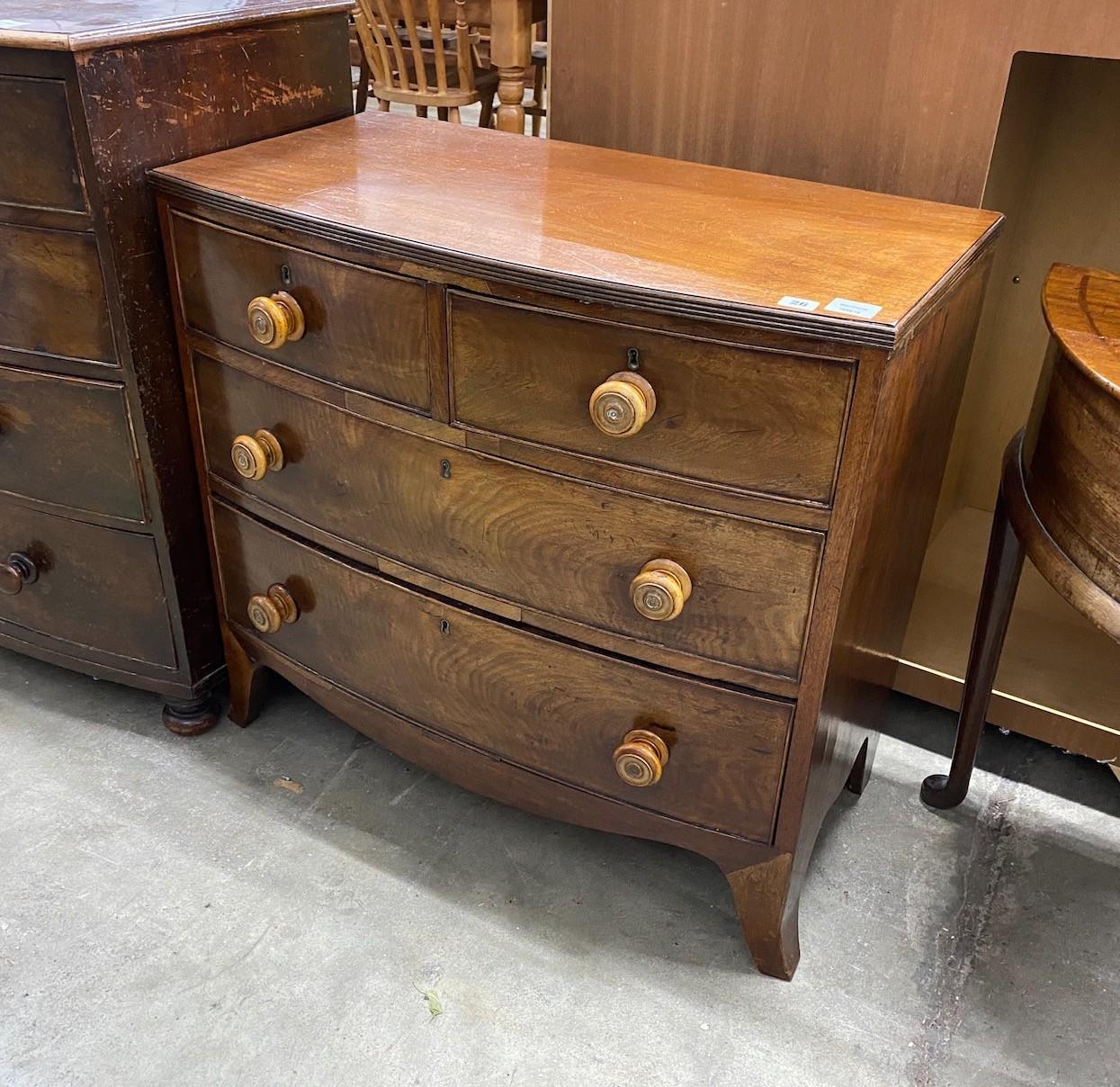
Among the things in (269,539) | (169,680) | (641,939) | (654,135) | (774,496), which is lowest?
(641,939)

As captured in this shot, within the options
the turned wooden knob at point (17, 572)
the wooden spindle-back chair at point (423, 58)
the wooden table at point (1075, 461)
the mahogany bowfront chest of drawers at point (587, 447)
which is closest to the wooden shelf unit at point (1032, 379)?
the mahogany bowfront chest of drawers at point (587, 447)

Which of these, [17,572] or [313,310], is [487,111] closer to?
[17,572]

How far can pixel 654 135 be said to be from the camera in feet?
5.07

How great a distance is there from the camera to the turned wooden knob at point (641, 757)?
1206 millimetres

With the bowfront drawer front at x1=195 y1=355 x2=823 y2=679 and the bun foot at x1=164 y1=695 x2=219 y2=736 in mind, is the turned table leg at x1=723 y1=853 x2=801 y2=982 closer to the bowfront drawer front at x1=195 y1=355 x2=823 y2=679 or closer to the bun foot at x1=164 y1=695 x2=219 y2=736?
the bowfront drawer front at x1=195 y1=355 x2=823 y2=679

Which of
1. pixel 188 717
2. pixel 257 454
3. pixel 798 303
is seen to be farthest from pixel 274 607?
pixel 798 303

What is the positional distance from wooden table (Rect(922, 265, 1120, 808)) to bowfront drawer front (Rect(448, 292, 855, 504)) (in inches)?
9.1

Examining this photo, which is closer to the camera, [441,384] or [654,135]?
[441,384]

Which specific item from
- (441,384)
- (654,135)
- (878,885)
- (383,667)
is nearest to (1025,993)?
(878,885)

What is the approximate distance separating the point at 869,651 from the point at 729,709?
9.8 inches

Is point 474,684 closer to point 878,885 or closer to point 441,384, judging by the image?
point 441,384

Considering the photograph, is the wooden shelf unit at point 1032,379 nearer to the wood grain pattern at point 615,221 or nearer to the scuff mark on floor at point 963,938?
the scuff mark on floor at point 963,938

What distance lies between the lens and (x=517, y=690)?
1307mm

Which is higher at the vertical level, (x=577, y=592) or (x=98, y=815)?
(x=577, y=592)
